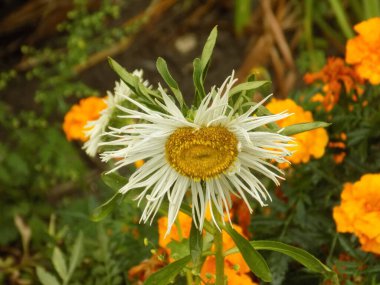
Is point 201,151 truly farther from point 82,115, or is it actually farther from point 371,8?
Result: point 371,8

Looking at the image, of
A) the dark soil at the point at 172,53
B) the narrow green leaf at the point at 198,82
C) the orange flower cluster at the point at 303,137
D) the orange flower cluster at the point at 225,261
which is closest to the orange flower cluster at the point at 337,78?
the orange flower cluster at the point at 303,137

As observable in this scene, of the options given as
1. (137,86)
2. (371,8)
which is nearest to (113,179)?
(137,86)

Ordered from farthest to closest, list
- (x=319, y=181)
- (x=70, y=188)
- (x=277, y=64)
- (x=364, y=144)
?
(x=277, y=64) → (x=70, y=188) → (x=319, y=181) → (x=364, y=144)

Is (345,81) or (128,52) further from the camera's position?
(128,52)

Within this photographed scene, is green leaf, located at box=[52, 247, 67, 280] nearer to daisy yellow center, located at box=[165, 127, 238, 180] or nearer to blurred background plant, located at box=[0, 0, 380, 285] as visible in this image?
blurred background plant, located at box=[0, 0, 380, 285]

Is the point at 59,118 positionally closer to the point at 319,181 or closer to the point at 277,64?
the point at 277,64

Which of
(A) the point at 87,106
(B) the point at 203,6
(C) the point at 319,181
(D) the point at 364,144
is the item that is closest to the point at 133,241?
(A) the point at 87,106
